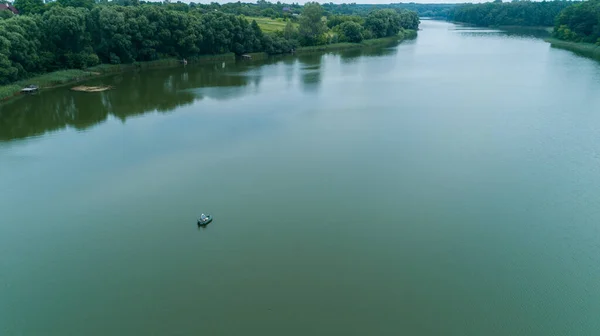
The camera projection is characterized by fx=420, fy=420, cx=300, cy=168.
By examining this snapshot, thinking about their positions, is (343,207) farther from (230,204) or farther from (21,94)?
(21,94)

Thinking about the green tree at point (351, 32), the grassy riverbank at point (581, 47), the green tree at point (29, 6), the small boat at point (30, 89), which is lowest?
the grassy riverbank at point (581, 47)

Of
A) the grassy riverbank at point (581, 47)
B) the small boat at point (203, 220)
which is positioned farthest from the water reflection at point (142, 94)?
the grassy riverbank at point (581, 47)

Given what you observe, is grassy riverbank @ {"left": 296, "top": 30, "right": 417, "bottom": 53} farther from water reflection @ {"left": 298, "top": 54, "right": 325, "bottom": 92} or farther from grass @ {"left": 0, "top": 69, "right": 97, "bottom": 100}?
grass @ {"left": 0, "top": 69, "right": 97, "bottom": 100}

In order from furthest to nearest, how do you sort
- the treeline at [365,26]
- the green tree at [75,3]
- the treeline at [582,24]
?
the treeline at [365,26] → the treeline at [582,24] → the green tree at [75,3]

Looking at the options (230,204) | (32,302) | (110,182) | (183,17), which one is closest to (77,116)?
(110,182)

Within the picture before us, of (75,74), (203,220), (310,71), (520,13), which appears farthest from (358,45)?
(203,220)

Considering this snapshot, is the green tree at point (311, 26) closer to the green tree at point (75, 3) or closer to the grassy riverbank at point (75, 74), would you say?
the grassy riverbank at point (75, 74)

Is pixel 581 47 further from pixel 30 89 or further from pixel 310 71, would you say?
pixel 30 89

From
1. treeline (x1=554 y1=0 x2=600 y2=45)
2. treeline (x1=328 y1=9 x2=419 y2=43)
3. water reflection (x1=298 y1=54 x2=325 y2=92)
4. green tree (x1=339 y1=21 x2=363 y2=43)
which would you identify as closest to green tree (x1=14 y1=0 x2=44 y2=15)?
water reflection (x1=298 y1=54 x2=325 y2=92)
